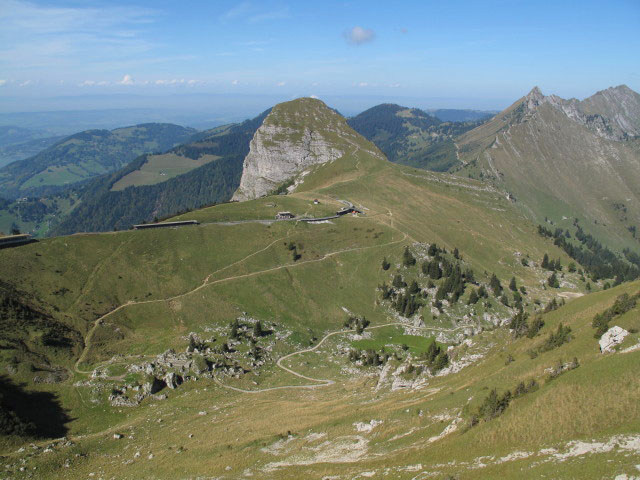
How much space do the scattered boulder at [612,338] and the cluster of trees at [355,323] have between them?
68.8 metres

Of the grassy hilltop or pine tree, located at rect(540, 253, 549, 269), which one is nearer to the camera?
the grassy hilltop

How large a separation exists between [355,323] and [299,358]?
24.3m

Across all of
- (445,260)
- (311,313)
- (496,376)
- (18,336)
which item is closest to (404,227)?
(445,260)

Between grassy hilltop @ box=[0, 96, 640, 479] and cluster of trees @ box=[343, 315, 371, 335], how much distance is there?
35.3 inches

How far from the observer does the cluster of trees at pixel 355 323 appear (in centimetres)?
10989

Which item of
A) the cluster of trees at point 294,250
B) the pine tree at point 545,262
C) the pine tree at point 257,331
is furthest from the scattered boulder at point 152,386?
the pine tree at point 545,262

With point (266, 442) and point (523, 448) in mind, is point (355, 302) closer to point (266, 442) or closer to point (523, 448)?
point (266, 442)

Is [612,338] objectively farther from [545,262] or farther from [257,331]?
[545,262]

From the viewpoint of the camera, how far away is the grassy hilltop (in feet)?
119

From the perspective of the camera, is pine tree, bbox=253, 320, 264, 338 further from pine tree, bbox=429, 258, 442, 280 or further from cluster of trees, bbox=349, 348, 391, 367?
pine tree, bbox=429, 258, 442, 280

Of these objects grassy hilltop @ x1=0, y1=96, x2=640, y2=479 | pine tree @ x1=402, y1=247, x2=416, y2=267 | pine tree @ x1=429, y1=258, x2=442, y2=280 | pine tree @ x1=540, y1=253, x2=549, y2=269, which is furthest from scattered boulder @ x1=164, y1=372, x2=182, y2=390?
pine tree @ x1=540, y1=253, x2=549, y2=269

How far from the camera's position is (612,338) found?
43062 millimetres

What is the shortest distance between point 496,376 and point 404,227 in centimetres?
11063

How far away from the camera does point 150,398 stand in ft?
229
